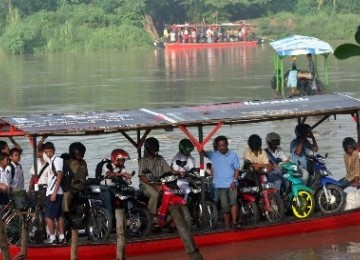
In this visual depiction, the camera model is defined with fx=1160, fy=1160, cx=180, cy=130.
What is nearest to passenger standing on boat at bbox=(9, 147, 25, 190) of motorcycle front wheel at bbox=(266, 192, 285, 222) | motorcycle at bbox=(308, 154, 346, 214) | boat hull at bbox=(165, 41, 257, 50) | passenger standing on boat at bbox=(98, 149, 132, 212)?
passenger standing on boat at bbox=(98, 149, 132, 212)

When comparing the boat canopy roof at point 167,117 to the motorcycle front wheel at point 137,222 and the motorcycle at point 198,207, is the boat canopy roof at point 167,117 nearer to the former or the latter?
the motorcycle at point 198,207

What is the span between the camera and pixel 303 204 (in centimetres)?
1312

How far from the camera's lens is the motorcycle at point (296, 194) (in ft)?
42.9

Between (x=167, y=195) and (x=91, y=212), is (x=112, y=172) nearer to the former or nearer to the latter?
(x=91, y=212)

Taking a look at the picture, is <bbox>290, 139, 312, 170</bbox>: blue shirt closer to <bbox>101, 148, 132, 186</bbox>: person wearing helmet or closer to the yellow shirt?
the yellow shirt

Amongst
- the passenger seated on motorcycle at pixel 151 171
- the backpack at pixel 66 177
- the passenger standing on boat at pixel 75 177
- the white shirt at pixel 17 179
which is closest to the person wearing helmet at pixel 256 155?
the passenger seated on motorcycle at pixel 151 171

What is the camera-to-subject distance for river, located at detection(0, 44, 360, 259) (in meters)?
22.0

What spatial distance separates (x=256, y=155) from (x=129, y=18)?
61.1 meters

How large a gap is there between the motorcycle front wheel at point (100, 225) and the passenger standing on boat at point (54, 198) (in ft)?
1.03

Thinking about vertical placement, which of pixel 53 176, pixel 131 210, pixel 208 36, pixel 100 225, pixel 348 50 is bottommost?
pixel 208 36

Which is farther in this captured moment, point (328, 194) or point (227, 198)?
point (328, 194)

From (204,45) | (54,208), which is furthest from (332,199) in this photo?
(204,45)

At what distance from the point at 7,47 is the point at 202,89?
34.7 m

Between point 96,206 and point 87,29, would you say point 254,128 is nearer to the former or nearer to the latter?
point 96,206
